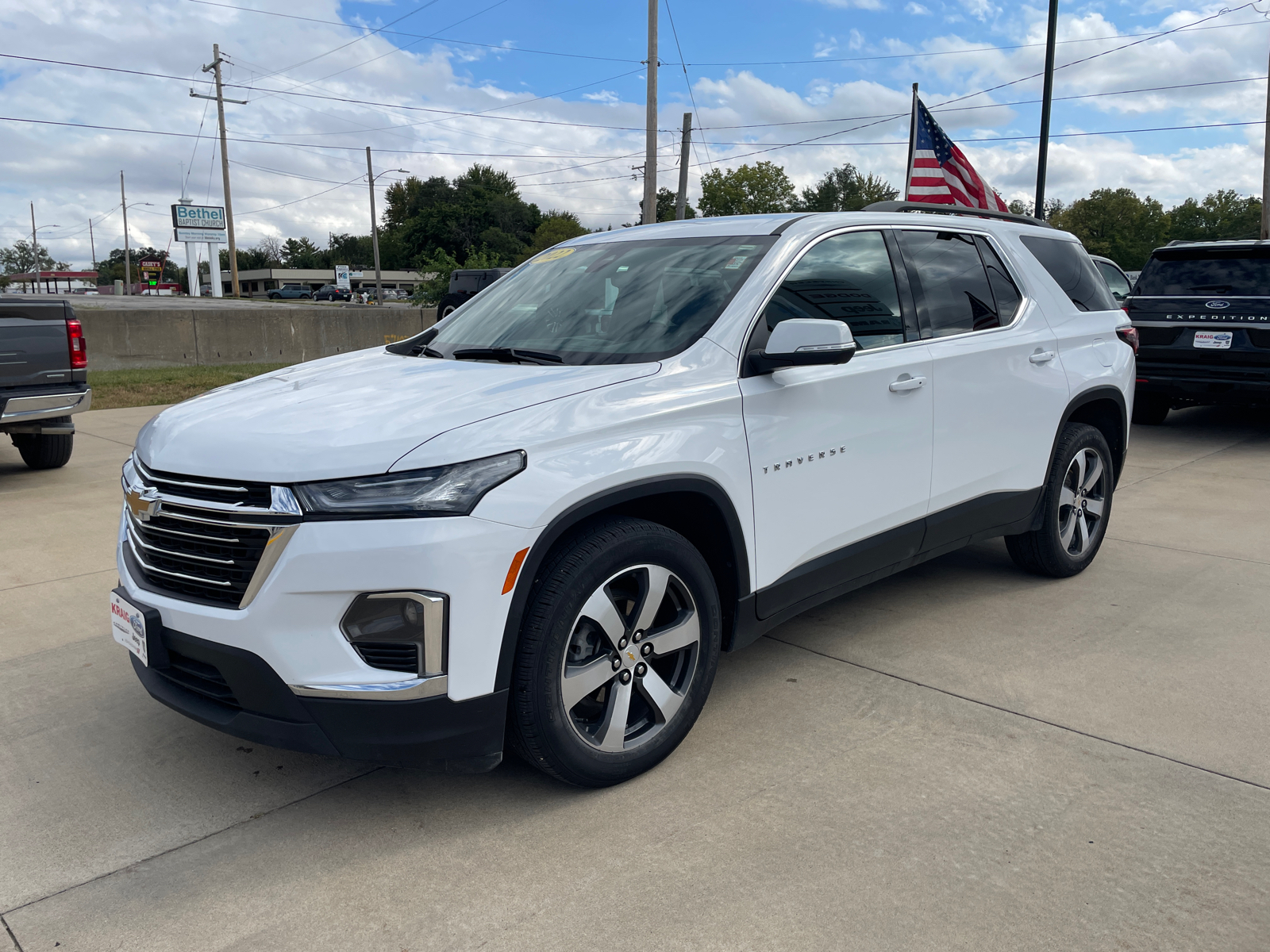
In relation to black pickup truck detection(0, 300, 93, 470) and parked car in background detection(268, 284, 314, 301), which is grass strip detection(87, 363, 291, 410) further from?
parked car in background detection(268, 284, 314, 301)

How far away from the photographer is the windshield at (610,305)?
339 centimetres

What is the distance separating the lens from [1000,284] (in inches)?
183

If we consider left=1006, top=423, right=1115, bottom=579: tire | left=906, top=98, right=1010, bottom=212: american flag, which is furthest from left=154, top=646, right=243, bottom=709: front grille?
left=906, top=98, right=1010, bottom=212: american flag

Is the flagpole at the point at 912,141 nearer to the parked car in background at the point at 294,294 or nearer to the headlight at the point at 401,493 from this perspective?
the headlight at the point at 401,493

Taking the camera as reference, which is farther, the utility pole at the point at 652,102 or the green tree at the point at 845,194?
the green tree at the point at 845,194

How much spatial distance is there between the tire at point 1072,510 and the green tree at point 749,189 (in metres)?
61.1

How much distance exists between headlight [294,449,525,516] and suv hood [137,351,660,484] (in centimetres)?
3

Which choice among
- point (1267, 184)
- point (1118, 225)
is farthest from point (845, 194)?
point (1267, 184)

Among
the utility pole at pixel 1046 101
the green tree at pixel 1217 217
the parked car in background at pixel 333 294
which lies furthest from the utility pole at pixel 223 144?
the green tree at pixel 1217 217

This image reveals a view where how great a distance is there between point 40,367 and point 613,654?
656 centimetres

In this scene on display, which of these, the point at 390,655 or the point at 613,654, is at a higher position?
the point at 390,655

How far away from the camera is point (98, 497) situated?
24.3 ft

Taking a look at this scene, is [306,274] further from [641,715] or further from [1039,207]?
[641,715]

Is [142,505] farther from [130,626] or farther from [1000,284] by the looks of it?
[1000,284]
